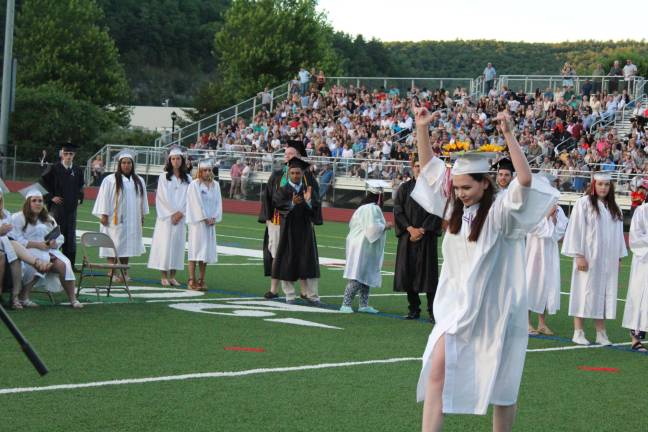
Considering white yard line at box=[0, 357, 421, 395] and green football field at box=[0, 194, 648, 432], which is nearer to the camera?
green football field at box=[0, 194, 648, 432]

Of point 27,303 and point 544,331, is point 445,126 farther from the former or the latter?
point 27,303

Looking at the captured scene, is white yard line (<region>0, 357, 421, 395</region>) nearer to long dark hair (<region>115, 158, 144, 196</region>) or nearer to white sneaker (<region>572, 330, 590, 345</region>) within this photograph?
white sneaker (<region>572, 330, 590, 345</region>)

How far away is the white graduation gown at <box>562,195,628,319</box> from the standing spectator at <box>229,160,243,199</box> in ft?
85.6

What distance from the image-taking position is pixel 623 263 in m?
25.1

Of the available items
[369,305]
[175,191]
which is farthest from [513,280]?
[175,191]

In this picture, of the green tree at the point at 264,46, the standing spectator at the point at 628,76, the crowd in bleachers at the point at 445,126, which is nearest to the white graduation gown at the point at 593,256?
the crowd in bleachers at the point at 445,126

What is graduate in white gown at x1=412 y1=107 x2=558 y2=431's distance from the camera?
616 centimetres

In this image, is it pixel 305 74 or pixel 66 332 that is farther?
pixel 305 74

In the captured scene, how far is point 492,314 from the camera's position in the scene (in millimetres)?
6254

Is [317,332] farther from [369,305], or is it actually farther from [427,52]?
[427,52]

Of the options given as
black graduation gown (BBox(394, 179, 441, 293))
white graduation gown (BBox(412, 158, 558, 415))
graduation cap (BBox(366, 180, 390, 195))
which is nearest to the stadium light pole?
graduation cap (BBox(366, 180, 390, 195))

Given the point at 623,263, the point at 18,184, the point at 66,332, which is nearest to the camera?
the point at 66,332

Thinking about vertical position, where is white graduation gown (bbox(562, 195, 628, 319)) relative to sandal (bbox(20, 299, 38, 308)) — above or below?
above

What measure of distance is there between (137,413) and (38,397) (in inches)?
34.0
